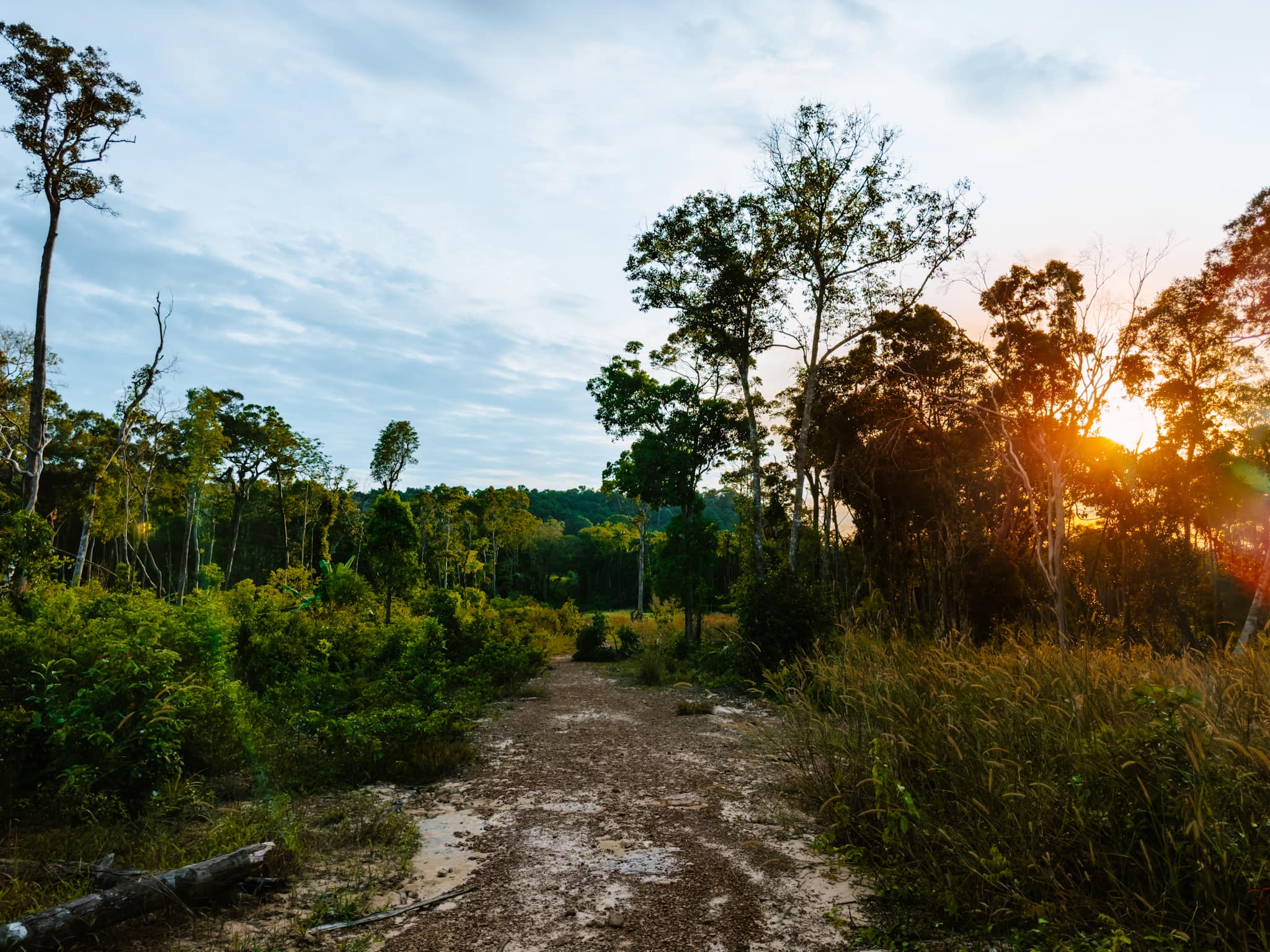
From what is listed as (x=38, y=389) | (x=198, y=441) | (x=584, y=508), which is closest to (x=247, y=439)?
(x=198, y=441)

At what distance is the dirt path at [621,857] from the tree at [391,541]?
10095 millimetres

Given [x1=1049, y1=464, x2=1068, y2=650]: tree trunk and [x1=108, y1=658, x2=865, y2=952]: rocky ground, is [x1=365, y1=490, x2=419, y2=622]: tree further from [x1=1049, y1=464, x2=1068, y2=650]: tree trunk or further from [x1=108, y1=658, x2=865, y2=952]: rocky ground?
[x1=1049, y1=464, x2=1068, y2=650]: tree trunk

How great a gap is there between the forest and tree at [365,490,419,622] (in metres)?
0.13

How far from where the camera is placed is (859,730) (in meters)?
4.70

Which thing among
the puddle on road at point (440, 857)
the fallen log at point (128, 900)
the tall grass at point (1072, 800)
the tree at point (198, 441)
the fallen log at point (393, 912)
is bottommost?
the puddle on road at point (440, 857)

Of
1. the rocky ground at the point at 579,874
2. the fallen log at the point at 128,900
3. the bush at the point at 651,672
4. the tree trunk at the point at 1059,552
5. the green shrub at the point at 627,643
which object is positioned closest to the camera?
the fallen log at the point at 128,900

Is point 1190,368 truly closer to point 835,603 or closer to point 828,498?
point 828,498

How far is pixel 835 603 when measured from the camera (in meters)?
12.8

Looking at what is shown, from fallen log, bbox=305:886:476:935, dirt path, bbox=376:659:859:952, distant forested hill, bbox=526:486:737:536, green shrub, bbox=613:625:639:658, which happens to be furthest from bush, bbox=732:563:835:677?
distant forested hill, bbox=526:486:737:536

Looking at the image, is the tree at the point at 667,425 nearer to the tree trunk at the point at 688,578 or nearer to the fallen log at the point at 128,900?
the tree trunk at the point at 688,578

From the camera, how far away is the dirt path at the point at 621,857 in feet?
10.8

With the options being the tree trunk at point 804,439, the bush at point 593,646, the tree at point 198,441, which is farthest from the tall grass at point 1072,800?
the tree at point 198,441

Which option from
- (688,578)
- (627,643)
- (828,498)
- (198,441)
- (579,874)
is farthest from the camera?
(198,441)

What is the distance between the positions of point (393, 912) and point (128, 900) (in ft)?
3.99
